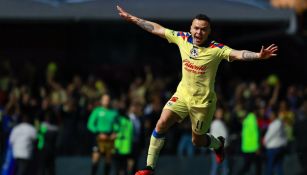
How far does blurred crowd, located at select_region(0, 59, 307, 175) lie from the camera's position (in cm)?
2225

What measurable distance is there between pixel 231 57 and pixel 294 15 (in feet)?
45.3

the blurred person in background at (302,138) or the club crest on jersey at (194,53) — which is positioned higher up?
the club crest on jersey at (194,53)

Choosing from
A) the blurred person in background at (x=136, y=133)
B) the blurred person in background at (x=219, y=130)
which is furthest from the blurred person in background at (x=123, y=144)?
the blurred person in background at (x=219, y=130)

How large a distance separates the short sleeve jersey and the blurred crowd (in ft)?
22.4

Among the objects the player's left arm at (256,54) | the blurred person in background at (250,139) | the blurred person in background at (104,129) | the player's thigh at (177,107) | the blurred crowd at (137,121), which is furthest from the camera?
the blurred person in background at (250,139)

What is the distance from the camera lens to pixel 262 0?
95.6 feet

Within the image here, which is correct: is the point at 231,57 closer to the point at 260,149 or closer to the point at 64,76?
the point at 260,149

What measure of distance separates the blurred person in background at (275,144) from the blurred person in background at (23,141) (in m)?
5.77

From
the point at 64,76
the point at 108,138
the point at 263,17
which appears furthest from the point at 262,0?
the point at 108,138

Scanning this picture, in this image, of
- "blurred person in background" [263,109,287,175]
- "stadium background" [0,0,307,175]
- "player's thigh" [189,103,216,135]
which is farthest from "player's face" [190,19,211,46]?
"stadium background" [0,0,307,175]

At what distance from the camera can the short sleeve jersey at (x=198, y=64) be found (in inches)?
583

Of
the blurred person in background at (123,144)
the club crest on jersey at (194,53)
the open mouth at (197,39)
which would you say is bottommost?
the blurred person in background at (123,144)

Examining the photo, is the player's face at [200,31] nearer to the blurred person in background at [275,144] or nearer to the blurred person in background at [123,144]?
the blurred person in background at [123,144]

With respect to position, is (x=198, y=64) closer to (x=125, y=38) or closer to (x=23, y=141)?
(x=23, y=141)
